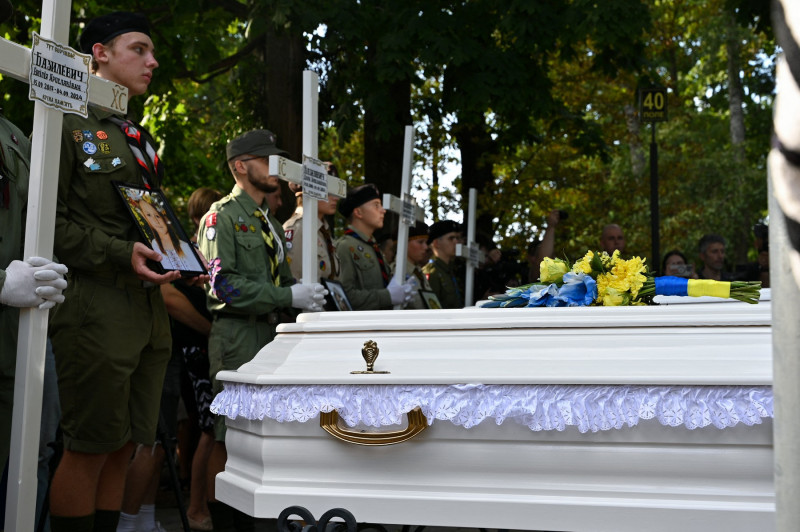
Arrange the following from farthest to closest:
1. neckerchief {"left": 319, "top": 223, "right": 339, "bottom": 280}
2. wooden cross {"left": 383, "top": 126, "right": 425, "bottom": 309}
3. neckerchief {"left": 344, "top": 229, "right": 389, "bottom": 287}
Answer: neckerchief {"left": 344, "top": 229, "right": 389, "bottom": 287}, wooden cross {"left": 383, "top": 126, "right": 425, "bottom": 309}, neckerchief {"left": 319, "top": 223, "right": 339, "bottom": 280}

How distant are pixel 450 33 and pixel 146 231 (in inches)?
212

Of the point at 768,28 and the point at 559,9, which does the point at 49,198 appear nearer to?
the point at 559,9

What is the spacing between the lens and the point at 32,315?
9.50 feet

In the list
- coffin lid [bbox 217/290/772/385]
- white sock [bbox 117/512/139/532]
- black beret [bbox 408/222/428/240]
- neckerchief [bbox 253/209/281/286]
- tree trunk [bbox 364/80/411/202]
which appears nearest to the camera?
coffin lid [bbox 217/290/772/385]

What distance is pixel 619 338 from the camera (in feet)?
9.05

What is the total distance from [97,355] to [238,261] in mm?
1237

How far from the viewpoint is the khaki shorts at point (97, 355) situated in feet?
11.2

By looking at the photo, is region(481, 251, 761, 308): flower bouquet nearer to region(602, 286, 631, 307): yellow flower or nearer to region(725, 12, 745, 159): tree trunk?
region(602, 286, 631, 307): yellow flower

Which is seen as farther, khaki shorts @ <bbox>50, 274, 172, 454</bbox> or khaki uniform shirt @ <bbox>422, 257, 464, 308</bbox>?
khaki uniform shirt @ <bbox>422, 257, 464, 308</bbox>

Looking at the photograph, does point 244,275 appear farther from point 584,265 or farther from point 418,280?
point 418,280

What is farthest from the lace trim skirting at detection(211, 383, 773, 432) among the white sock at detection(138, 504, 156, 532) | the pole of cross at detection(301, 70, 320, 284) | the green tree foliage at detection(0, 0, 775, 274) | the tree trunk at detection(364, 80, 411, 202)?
the tree trunk at detection(364, 80, 411, 202)

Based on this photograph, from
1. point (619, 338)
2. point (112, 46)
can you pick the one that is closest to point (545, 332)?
point (619, 338)

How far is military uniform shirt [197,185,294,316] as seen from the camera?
4.42m

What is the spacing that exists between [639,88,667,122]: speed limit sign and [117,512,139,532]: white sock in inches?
259
